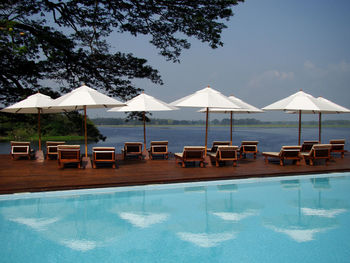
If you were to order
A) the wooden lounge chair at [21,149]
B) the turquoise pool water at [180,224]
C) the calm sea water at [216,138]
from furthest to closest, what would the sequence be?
the calm sea water at [216,138], the wooden lounge chair at [21,149], the turquoise pool water at [180,224]

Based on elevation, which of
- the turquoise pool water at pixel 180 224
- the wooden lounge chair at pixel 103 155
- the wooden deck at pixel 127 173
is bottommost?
the turquoise pool water at pixel 180 224

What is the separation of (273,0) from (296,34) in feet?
51.8

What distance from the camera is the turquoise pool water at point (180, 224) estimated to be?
154 inches

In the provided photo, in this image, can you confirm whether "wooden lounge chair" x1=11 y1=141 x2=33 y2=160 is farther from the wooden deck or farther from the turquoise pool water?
the turquoise pool water

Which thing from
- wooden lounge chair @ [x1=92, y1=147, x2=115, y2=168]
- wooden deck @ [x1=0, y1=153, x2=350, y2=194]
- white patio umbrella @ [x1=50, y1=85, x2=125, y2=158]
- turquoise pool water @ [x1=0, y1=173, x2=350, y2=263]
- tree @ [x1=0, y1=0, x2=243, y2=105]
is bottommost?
turquoise pool water @ [x1=0, y1=173, x2=350, y2=263]

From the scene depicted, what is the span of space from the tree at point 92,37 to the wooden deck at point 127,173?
10.5 metres

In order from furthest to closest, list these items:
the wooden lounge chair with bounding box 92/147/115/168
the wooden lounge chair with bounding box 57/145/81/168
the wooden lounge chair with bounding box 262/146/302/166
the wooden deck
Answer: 1. the wooden lounge chair with bounding box 262/146/302/166
2. the wooden lounge chair with bounding box 92/147/115/168
3. the wooden lounge chair with bounding box 57/145/81/168
4. the wooden deck

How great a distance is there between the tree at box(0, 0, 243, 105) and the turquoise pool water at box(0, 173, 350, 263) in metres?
13.4

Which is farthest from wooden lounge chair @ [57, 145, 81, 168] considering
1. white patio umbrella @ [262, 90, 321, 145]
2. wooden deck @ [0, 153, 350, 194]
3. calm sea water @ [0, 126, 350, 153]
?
calm sea water @ [0, 126, 350, 153]

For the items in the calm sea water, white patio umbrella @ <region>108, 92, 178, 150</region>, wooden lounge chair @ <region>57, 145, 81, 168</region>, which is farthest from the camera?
the calm sea water

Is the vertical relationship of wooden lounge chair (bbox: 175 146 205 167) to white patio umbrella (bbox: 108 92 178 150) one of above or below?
below

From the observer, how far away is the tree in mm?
17906

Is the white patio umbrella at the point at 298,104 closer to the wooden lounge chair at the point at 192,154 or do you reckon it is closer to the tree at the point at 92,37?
the wooden lounge chair at the point at 192,154

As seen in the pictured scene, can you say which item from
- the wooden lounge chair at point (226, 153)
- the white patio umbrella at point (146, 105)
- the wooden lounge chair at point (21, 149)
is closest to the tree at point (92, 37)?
the wooden lounge chair at point (21, 149)
